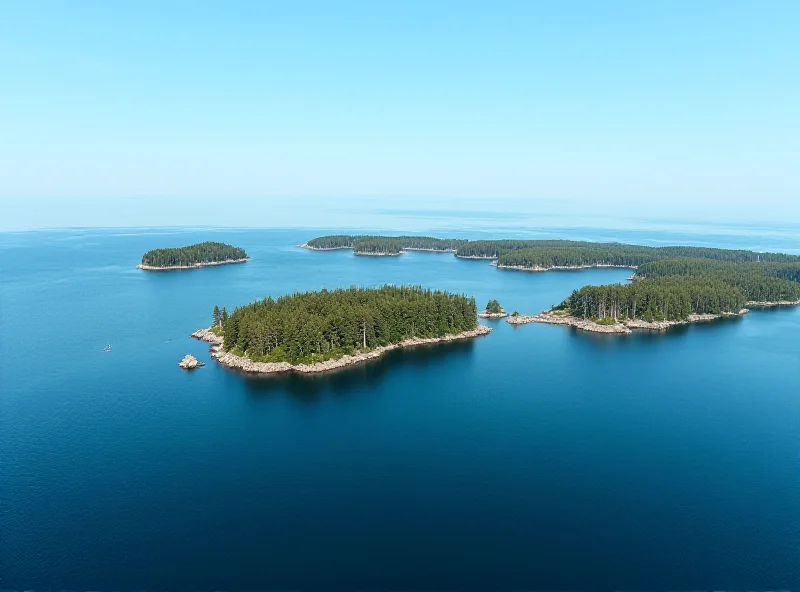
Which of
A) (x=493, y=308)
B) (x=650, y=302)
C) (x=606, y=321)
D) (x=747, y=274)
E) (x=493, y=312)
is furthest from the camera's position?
(x=747, y=274)

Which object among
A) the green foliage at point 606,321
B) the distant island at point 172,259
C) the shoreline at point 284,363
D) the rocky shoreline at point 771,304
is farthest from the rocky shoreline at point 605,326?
the distant island at point 172,259

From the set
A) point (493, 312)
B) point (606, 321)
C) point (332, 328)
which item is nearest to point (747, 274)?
point (606, 321)

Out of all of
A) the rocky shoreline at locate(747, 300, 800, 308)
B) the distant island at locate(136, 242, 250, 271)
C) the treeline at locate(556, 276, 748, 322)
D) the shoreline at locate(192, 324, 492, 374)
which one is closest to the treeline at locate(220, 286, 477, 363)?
the shoreline at locate(192, 324, 492, 374)

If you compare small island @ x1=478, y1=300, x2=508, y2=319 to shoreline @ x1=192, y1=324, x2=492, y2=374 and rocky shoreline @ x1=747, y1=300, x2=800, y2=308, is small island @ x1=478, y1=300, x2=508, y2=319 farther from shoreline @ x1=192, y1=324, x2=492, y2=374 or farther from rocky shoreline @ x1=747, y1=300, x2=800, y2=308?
rocky shoreline @ x1=747, y1=300, x2=800, y2=308

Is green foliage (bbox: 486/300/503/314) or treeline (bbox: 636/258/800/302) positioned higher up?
treeline (bbox: 636/258/800/302)

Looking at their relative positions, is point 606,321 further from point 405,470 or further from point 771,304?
point 405,470

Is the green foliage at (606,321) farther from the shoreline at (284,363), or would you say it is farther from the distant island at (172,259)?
the distant island at (172,259)
